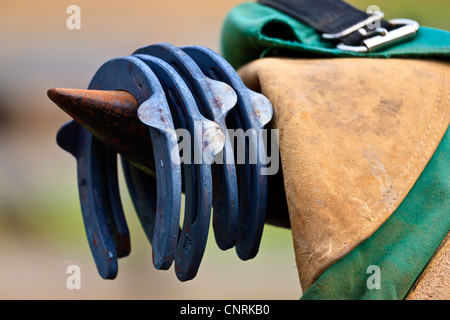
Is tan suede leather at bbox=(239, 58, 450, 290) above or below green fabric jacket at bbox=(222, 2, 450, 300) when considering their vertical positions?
above

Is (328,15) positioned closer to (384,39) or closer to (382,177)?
(384,39)

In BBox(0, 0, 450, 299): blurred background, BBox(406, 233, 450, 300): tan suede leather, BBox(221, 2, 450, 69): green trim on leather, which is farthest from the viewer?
BBox(0, 0, 450, 299): blurred background

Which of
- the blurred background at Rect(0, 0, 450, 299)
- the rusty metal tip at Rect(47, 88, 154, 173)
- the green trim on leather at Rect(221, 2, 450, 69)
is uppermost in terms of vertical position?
the green trim on leather at Rect(221, 2, 450, 69)

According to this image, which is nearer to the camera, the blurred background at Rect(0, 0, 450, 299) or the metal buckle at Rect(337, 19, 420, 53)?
the metal buckle at Rect(337, 19, 420, 53)

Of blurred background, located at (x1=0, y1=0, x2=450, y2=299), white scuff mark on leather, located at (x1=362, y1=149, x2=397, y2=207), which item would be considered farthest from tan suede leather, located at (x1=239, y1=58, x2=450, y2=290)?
blurred background, located at (x1=0, y1=0, x2=450, y2=299)

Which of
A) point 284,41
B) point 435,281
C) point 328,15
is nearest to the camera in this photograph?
point 435,281

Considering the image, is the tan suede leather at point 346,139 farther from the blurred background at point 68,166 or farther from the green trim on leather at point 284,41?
the blurred background at point 68,166

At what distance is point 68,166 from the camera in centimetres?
398

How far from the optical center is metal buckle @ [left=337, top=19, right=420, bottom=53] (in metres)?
0.94

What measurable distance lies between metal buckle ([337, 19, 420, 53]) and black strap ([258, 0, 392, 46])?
19 mm

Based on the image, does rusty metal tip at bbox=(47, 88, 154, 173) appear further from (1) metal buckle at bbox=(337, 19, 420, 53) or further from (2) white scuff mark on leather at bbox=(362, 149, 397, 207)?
(1) metal buckle at bbox=(337, 19, 420, 53)

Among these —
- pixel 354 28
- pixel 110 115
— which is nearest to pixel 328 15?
pixel 354 28

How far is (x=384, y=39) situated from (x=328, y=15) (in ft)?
0.47

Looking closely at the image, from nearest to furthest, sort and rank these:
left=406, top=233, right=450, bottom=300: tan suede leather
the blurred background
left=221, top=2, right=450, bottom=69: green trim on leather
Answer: left=406, top=233, right=450, bottom=300: tan suede leather → left=221, top=2, right=450, bottom=69: green trim on leather → the blurred background
